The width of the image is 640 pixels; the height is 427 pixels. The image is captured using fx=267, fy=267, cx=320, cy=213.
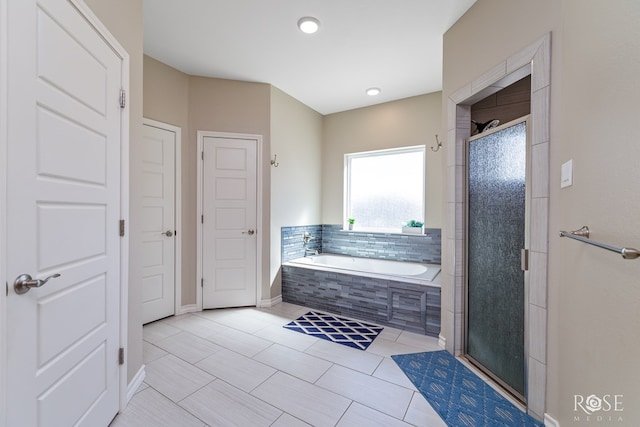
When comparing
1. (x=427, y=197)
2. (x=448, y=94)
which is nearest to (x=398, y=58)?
(x=448, y=94)

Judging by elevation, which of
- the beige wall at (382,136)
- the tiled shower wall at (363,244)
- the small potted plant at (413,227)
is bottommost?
the tiled shower wall at (363,244)

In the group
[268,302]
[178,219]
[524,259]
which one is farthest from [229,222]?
[524,259]

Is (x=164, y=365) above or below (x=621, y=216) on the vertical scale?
below

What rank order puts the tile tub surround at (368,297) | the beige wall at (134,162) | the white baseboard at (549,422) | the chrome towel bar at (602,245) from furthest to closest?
the tile tub surround at (368,297) → the beige wall at (134,162) → the white baseboard at (549,422) → the chrome towel bar at (602,245)

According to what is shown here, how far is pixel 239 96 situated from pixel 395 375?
11.0 ft

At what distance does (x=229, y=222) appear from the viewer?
3.29 meters

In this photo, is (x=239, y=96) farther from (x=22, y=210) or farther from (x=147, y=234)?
(x=22, y=210)

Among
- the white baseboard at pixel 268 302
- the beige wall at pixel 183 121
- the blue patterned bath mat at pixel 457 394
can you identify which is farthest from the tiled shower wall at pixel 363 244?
the blue patterned bath mat at pixel 457 394

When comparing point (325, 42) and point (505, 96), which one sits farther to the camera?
point (325, 42)

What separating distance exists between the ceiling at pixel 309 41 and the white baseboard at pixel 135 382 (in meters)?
2.75

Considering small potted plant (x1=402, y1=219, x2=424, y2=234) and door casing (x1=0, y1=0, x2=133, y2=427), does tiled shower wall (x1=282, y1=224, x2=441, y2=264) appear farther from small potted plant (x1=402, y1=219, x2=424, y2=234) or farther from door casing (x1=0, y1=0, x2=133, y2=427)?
door casing (x1=0, y1=0, x2=133, y2=427)

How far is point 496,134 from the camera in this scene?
193 centimetres

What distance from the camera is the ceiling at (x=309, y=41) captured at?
210cm

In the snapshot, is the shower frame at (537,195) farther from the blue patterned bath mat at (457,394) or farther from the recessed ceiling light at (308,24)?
the recessed ceiling light at (308,24)
